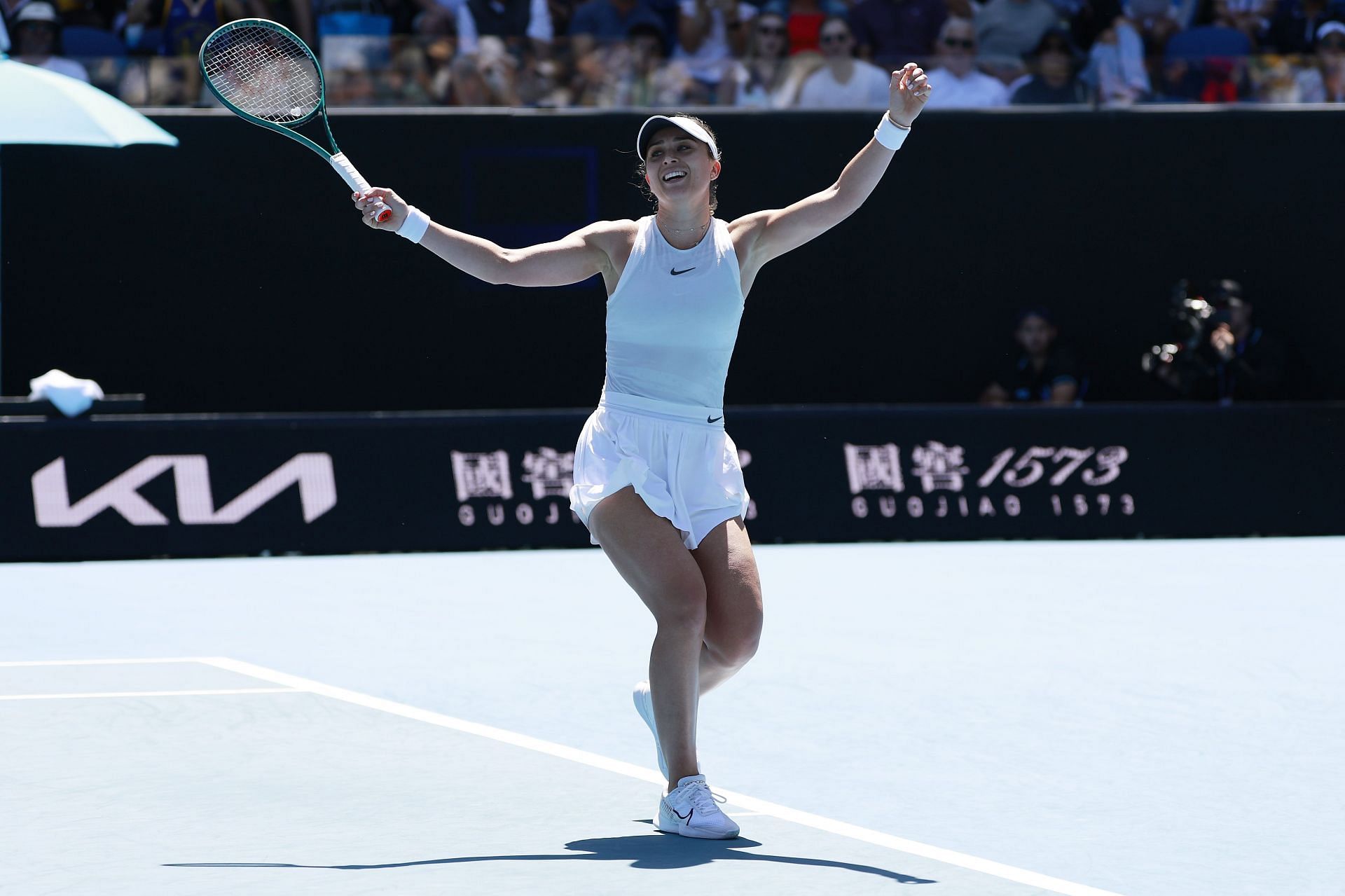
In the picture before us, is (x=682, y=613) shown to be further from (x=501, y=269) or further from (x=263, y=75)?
(x=263, y=75)

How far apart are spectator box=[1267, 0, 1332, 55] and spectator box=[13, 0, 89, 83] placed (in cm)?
870

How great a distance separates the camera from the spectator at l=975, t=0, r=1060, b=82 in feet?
46.1

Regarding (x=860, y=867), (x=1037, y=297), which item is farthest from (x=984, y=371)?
(x=860, y=867)

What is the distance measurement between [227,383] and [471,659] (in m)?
6.09

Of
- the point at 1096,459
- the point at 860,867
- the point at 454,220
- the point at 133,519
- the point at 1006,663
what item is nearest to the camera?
the point at 860,867

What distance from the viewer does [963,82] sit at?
44.9ft

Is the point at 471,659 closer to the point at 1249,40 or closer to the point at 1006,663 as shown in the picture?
the point at 1006,663

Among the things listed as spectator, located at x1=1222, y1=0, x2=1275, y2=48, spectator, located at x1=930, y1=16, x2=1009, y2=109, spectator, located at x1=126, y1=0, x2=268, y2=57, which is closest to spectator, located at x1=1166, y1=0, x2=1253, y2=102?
spectator, located at x1=1222, y1=0, x2=1275, y2=48

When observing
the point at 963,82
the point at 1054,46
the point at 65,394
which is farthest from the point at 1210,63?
the point at 65,394

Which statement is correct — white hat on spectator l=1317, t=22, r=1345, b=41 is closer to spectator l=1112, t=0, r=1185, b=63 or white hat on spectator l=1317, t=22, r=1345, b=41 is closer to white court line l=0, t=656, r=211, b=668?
spectator l=1112, t=0, r=1185, b=63

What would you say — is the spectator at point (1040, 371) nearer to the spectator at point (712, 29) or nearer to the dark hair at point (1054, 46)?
the dark hair at point (1054, 46)

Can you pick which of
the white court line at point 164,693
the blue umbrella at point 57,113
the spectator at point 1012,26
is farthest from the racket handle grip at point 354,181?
the spectator at point 1012,26

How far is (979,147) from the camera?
45.1 feet

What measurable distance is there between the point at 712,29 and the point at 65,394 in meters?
5.27
